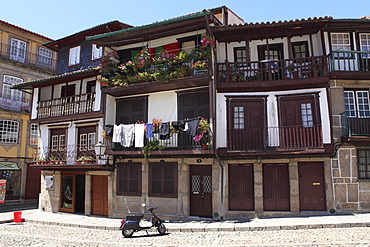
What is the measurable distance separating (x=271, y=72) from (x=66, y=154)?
41.8 ft

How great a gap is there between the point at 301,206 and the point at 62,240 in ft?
34.3

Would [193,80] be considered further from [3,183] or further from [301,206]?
[3,183]

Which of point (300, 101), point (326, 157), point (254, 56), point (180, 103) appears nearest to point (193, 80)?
point (180, 103)

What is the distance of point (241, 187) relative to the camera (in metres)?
14.9

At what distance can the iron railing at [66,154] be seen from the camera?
17.8m

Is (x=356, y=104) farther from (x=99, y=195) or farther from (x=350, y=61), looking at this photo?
(x=99, y=195)

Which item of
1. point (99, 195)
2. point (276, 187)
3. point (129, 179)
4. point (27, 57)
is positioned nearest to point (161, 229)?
point (129, 179)

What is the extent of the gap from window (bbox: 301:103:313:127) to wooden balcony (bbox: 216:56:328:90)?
992 mm

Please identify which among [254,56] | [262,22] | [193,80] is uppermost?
[262,22]

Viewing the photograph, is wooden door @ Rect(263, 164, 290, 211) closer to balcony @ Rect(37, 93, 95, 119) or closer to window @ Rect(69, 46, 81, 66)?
balcony @ Rect(37, 93, 95, 119)

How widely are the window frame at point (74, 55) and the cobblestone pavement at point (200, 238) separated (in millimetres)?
11862

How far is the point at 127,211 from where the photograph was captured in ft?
54.4

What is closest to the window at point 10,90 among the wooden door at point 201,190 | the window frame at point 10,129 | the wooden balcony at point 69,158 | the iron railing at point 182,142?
the window frame at point 10,129

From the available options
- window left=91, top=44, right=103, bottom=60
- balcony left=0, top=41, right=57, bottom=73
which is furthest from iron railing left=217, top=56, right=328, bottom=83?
balcony left=0, top=41, right=57, bottom=73
